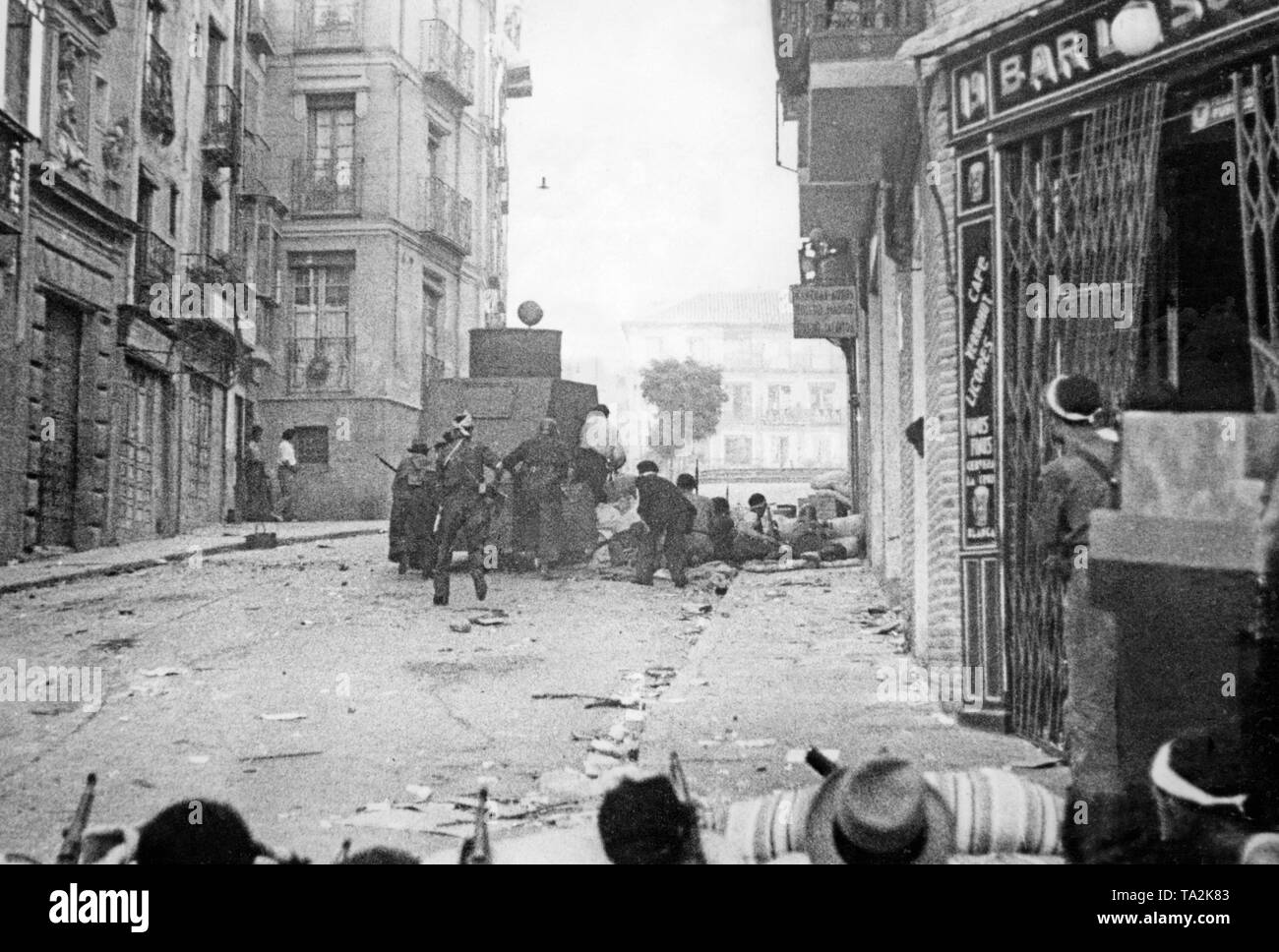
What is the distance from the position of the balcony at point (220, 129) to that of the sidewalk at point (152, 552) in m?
2.10

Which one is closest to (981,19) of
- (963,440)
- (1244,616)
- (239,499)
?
(963,440)

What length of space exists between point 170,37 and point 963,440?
4.33 m

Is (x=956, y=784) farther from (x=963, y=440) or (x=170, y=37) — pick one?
(x=170, y=37)

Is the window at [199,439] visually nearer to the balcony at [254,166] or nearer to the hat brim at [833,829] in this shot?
the balcony at [254,166]

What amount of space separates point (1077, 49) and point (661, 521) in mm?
5126

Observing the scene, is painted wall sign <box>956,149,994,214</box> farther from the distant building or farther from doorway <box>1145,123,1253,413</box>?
the distant building

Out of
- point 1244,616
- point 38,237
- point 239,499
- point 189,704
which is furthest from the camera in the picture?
point 239,499

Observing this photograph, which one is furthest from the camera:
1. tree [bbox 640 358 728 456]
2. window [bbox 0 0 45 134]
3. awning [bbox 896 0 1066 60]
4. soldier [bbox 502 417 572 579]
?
soldier [bbox 502 417 572 579]

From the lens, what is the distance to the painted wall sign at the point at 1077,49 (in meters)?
4.01

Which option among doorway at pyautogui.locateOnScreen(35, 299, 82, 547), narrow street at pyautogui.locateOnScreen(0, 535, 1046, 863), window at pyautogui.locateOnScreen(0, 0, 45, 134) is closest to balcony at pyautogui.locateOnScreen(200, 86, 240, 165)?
window at pyautogui.locateOnScreen(0, 0, 45, 134)

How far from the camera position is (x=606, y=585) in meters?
9.61

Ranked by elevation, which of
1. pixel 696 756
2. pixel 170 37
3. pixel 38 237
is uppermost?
pixel 170 37

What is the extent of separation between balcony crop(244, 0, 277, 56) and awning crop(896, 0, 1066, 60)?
2.89m

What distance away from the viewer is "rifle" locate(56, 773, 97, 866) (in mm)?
3451
